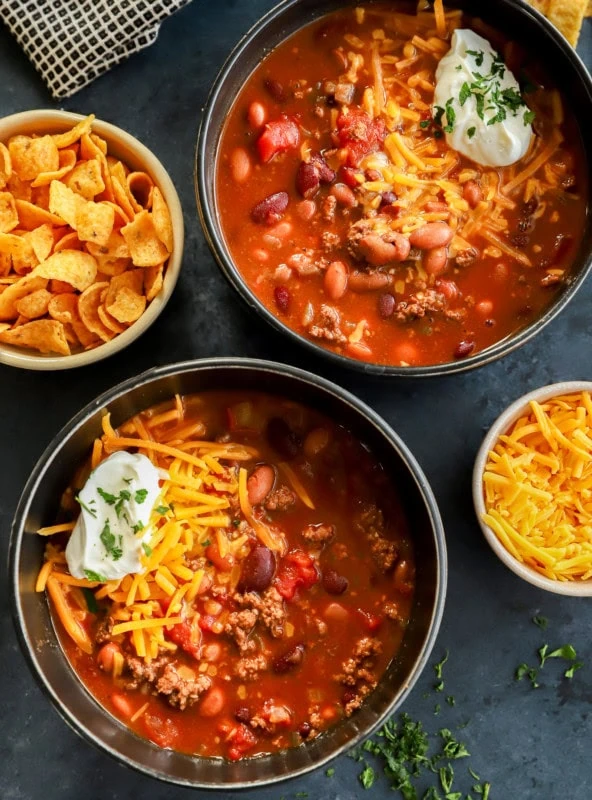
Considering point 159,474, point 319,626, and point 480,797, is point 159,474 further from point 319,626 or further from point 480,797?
point 480,797

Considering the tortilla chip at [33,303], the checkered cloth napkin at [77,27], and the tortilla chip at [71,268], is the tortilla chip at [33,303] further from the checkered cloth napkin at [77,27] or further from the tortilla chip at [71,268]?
the checkered cloth napkin at [77,27]

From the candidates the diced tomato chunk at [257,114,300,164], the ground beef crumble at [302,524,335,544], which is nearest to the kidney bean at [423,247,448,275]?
the diced tomato chunk at [257,114,300,164]

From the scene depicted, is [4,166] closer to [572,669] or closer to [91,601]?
[91,601]

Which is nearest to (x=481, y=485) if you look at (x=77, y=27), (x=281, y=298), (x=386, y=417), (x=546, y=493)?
(x=546, y=493)

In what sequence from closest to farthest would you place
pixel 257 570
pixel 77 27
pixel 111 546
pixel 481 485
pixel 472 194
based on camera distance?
pixel 111 546 < pixel 257 570 < pixel 472 194 < pixel 481 485 < pixel 77 27

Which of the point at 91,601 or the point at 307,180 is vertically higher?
the point at 307,180

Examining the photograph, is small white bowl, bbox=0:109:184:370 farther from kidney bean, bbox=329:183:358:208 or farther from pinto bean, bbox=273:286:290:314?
kidney bean, bbox=329:183:358:208
